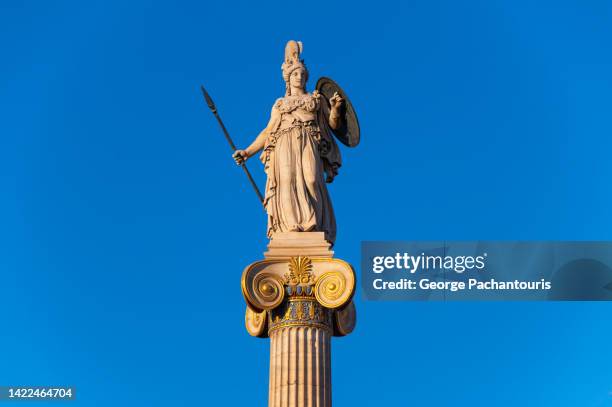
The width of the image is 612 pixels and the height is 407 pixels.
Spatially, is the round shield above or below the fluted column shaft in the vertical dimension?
above

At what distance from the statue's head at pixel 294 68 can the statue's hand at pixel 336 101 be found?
969 millimetres

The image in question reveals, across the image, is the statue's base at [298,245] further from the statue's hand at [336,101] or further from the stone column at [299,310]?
the statue's hand at [336,101]

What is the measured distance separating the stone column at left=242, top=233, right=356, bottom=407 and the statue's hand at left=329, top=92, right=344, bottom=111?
422 centimetres

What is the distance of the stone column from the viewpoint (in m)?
34.7

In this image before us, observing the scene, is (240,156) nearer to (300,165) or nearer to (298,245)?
(300,165)

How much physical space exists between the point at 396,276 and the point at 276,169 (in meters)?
4.82

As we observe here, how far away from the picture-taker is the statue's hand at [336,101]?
3875 cm

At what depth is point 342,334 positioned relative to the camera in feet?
120

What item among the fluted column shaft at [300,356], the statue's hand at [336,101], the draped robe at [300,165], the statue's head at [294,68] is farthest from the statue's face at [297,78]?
the fluted column shaft at [300,356]

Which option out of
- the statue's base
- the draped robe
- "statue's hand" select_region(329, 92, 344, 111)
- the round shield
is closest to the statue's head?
the draped robe

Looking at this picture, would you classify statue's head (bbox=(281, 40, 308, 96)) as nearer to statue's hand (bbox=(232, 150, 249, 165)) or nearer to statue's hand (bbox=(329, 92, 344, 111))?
statue's hand (bbox=(329, 92, 344, 111))

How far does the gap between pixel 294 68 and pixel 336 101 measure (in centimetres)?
155

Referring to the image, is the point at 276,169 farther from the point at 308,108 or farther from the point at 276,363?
the point at 276,363

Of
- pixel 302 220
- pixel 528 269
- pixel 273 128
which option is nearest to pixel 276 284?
pixel 302 220
